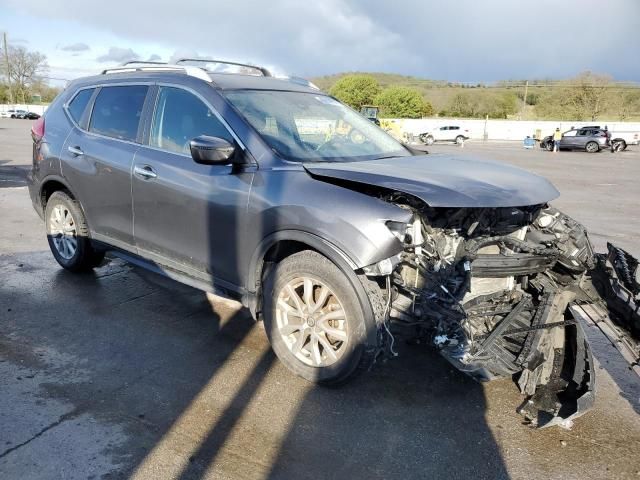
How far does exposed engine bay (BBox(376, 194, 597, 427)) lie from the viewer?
313 centimetres

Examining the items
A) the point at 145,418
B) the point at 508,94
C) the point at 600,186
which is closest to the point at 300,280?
the point at 145,418

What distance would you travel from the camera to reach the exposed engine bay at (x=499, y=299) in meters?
3.13

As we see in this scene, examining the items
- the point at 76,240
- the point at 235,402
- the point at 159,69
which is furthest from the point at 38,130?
the point at 235,402

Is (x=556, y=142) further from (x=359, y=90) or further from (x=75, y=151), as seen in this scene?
(x=359, y=90)

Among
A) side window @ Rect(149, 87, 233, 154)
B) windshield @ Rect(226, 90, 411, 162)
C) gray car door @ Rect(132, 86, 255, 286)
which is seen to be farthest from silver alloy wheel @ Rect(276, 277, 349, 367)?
side window @ Rect(149, 87, 233, 154)

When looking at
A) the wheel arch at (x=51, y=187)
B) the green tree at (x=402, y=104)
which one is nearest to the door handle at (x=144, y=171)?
the wheel arch at (x=51, y=187)

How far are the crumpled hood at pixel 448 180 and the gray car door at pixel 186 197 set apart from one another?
64 cm

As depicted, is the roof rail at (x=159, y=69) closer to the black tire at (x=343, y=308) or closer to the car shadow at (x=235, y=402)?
the black tire at (x=343, y=308)

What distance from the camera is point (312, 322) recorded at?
135 inches

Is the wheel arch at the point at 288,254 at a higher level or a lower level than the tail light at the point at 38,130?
lower

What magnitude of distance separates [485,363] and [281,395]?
4.18ft

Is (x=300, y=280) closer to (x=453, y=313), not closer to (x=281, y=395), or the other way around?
(x=281, y=395)

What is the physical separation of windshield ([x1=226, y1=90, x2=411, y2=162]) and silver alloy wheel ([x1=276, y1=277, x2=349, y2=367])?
0.90 metres

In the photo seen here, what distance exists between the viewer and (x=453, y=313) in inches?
122
